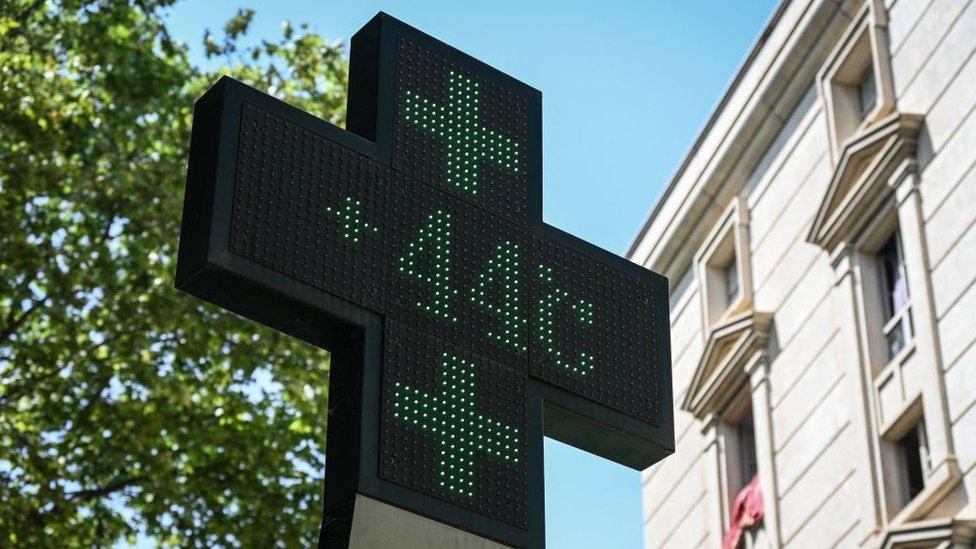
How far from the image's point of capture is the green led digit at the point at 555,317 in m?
6.74

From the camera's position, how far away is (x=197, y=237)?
6.02m

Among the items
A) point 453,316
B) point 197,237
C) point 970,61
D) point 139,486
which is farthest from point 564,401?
point 139,486

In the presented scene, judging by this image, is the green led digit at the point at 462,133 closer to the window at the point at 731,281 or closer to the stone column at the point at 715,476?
the stone column at the point at 715,476

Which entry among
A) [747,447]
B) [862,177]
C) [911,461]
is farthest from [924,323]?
[747,447]

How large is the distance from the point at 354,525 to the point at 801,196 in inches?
742

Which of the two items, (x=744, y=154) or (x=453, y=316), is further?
(x=744, y=154)

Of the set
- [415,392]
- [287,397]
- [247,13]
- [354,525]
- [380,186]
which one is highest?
[247,13]

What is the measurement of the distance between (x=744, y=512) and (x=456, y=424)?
18327 millimetres

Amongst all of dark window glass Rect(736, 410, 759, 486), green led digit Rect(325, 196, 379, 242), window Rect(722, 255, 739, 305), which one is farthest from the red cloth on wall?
green led digit Rect(325, 196, 379, 242)

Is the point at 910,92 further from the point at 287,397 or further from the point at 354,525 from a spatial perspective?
the point at 354,525

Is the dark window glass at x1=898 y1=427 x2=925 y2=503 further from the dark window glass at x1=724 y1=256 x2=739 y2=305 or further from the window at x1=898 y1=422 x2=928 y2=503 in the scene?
the dark window glass at x1=724 y1=256 x2=739 y2=305

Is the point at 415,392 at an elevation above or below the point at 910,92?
below

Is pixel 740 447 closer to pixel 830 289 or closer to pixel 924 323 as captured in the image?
pixel 830 289

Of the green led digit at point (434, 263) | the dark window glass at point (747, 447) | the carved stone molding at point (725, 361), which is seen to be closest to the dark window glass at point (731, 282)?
the carved stone molding at point (725, 361)
